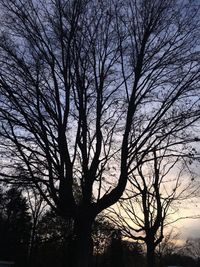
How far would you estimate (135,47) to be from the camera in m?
11.2

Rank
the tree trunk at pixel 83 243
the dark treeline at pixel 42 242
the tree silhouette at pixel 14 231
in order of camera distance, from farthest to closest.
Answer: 1. the tree silhouette at pixel 14 231
2. the dark treeline at pixel 42 242
3. the tree trunk at pixel 83 243

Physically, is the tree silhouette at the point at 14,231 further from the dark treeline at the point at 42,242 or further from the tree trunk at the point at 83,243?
the tree trunk at the point at 83,243

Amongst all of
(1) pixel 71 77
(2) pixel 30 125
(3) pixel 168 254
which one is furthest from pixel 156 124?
(3) pixel 168 254

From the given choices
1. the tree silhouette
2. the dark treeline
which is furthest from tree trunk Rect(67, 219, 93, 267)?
the tree silhouette

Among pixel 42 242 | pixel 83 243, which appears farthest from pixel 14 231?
pixel 83 243

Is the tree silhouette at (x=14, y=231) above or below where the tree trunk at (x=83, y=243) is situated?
above

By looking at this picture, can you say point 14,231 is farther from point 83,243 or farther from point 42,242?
point 83,243

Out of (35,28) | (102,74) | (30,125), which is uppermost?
(35,28)

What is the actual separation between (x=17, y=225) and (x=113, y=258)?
15.1m

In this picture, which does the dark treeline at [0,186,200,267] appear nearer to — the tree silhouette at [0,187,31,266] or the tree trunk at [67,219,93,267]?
the tree silhouette at [0,187,31,266]

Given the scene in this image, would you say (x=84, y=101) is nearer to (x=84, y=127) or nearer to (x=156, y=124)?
(x=84, y=127)

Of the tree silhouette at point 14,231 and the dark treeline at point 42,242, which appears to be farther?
the tree silhouette at point 14,231

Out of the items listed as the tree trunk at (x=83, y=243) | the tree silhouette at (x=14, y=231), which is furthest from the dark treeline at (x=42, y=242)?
the tree trunk at (x=83, y=243)

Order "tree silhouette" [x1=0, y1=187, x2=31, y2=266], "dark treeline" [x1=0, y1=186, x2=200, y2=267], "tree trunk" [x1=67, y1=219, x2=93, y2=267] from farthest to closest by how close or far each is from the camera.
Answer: "tree silhouette" [x1=0, y1=187, x2=31, y2=266], "dark treeline" [x1=0, y1=186, x2=200, y2=267], "tree trunk" [x1=67, y1=219, x2=93, y2=267]
